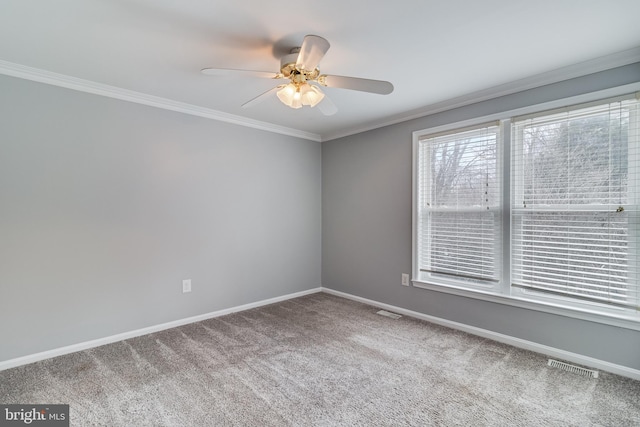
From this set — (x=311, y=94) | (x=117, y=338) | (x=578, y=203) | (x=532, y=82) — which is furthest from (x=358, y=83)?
(x=117, y=338)

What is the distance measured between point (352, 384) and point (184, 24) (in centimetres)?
249

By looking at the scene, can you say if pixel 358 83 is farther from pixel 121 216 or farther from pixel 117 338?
pixel 117 338

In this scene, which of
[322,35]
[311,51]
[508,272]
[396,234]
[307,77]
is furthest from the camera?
[396,234]

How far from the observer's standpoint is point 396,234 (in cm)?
344

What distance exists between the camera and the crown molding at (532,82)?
2.07 metres

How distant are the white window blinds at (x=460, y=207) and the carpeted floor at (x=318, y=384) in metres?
0.66

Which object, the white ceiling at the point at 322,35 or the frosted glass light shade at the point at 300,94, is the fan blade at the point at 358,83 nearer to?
the frosted glass light shade at the point at 300,94

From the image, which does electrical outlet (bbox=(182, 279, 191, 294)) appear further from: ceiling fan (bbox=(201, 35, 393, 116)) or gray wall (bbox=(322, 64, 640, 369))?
ceiling fan (bbox=(201, 35, 393, 116))

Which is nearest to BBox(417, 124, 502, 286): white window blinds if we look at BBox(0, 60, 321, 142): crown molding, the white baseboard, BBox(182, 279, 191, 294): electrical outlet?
the white baseboard

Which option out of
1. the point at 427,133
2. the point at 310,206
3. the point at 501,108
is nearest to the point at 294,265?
the point at 310,206

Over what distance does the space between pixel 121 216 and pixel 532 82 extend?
12.1 ft

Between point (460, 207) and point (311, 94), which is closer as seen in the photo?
point (311, 94)

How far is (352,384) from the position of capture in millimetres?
2002

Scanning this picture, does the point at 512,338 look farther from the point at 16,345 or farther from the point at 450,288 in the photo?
the point at 16,345
